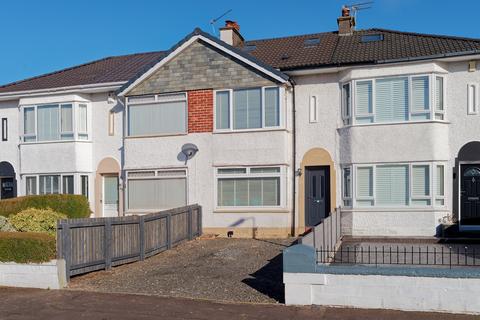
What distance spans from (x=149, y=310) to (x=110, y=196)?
1198cm

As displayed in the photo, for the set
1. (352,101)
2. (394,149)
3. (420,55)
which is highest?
(420,55)

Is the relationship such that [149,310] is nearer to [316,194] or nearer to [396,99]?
[316,194]

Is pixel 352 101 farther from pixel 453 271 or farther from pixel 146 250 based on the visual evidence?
pixel 453 271

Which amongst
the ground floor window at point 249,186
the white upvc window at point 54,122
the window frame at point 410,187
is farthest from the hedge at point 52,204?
the window frame at point 410,187

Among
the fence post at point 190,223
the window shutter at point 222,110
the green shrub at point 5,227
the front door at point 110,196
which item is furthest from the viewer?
the front door at point 110,196

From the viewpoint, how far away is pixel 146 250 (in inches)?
580

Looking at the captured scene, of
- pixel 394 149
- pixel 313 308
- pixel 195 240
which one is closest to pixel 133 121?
pixel 195 240

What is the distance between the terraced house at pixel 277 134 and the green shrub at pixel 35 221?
5922 mm

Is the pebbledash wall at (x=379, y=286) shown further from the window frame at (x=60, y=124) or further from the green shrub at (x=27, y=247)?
the window frame at (x=60, y=124)

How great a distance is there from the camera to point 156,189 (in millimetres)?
19656

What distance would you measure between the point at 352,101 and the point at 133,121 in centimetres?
788

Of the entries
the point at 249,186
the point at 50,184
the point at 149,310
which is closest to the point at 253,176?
the point at 249,186

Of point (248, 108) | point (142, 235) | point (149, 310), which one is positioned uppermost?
point (248, 108)

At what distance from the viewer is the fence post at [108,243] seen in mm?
13062
